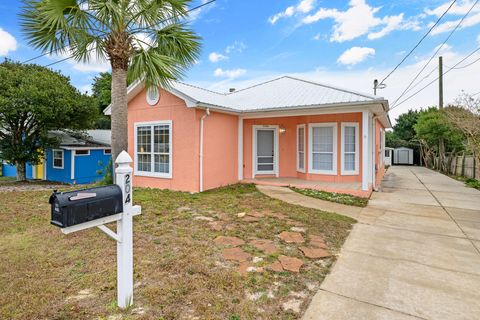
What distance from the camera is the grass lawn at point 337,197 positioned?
7.64 meters

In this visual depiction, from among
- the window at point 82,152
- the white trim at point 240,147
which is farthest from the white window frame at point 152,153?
the window at point 82,152

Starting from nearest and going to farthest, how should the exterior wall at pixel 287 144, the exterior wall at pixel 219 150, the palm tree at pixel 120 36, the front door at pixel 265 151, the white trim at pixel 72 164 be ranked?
the palm tree at pixel 120 36 < the exterior wall at pixel 219 150 < the exterior wall at pixel 287 144 < the front door at pixel 265 151 < the white trim at pixel 72 164

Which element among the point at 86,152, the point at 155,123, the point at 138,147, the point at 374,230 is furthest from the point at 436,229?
the point at 86,152

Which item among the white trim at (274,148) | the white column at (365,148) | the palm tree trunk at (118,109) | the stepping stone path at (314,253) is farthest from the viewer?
the white trim at (274,148)

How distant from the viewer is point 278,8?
11.0 metres

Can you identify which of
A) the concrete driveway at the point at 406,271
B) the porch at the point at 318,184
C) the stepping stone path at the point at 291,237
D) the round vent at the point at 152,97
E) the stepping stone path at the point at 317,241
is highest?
the round vent at the point at 152,97

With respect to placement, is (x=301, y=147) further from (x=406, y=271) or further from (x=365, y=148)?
(x=406, y=271)

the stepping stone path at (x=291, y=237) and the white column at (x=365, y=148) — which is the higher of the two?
the white column at (x=365, y=148)

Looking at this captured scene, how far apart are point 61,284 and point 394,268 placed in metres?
4.39

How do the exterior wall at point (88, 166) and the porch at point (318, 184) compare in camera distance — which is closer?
the porch at point (318, 184)

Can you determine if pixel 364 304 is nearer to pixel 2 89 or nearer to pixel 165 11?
pixel 165 11

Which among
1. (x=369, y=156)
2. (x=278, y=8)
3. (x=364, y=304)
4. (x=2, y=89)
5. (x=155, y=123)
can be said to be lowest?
(x=364, y=304)

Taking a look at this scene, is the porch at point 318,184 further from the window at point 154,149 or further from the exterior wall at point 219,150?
the window at point 154,149

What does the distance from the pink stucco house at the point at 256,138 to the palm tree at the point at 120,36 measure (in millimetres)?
1950
